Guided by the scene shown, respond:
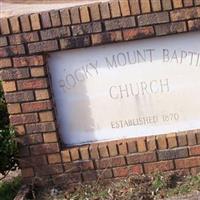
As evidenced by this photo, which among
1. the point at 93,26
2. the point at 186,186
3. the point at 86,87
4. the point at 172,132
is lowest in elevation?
the point at 186,186

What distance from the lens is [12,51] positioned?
15.0 feet

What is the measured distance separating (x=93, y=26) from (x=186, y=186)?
138 centimetres

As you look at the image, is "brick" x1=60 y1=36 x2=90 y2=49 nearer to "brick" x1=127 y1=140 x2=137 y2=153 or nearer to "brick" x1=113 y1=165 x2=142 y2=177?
"brick" x1=127 y1=140 x2=137 y2=153

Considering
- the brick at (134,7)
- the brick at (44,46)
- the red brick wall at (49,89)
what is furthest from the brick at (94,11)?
the brick at (44,46)

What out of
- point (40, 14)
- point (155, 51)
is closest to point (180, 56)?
point (155, 51)

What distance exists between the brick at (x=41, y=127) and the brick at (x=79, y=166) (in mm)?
317

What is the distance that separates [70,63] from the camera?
4625mm

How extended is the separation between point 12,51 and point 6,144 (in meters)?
0.74

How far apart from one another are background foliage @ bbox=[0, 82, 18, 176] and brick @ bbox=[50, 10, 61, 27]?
2.98 feet

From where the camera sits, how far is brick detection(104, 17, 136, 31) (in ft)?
14.5

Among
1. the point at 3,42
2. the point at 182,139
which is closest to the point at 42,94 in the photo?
the point at 3,42

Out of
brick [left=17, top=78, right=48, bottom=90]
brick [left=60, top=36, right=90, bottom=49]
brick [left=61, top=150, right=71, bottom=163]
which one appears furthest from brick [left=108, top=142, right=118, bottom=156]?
brick [left=60, top=36, right=90, bottom=49]

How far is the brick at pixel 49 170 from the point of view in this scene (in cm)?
477

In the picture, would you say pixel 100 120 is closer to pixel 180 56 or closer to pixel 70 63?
pixel 70 63
